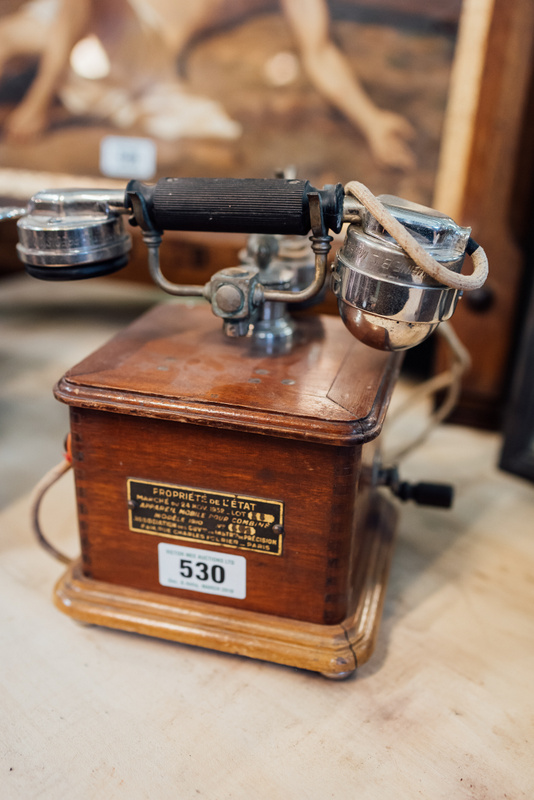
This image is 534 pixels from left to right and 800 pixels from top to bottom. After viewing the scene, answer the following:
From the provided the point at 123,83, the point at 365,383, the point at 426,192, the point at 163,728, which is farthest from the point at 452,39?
the point at 163,728

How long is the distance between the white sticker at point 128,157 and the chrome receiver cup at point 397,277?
1.24 metres

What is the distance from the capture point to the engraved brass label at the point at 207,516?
2.72 feet

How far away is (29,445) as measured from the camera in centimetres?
144

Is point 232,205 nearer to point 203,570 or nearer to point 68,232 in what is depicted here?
point 68,232

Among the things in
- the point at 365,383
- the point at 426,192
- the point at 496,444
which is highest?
the point at 426,192

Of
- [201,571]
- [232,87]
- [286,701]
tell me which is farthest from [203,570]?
[232,87]

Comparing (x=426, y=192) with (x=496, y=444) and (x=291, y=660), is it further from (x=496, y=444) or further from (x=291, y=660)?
(x=291, y=660)

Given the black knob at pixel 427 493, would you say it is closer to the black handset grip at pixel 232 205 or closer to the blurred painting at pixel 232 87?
the black handset grip at pixel 232 205

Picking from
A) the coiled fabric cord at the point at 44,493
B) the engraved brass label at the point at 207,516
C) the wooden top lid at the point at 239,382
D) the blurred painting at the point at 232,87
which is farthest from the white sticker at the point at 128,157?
the engraved brass label at the point at 207,516

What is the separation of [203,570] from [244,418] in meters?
0.24

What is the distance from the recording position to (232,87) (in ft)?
5.71

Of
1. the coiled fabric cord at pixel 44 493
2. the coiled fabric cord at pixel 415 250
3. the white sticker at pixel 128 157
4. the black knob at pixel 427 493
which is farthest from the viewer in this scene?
the white sticker at pixel 128 157

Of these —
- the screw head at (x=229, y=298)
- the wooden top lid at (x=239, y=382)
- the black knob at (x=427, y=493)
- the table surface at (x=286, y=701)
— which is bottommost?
the table surface at (x=286, y=701)

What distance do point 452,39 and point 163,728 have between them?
150 centimetres
